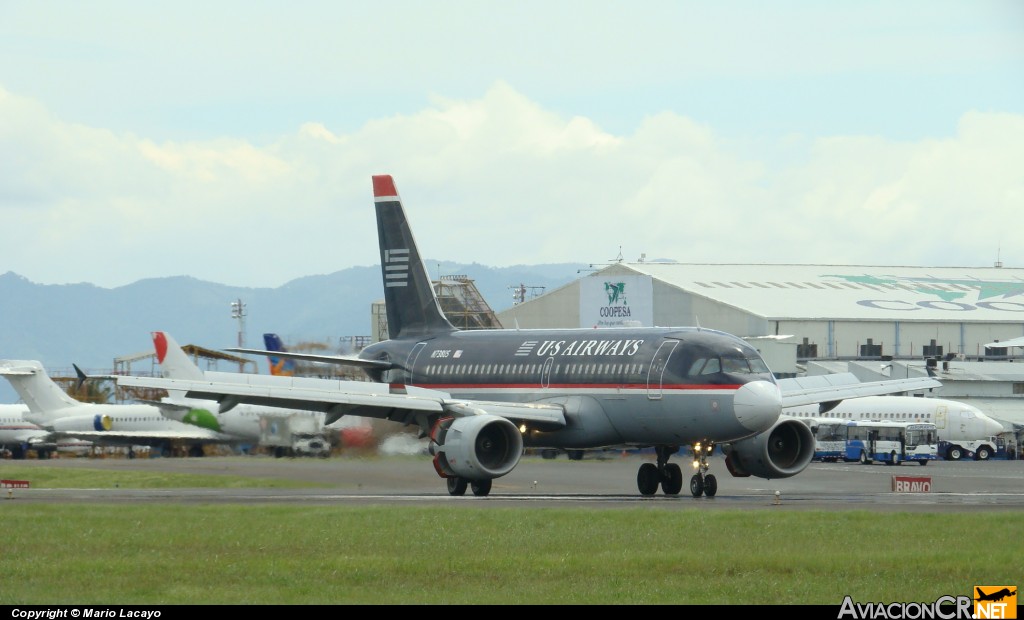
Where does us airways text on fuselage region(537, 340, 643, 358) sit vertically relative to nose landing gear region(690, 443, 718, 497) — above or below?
above

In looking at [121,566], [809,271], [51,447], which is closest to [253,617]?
[121,566]

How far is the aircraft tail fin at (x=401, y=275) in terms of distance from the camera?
1959 inches

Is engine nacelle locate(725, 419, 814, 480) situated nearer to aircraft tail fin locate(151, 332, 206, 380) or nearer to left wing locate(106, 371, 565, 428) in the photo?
left wing locate(106, 371, 565, 428)

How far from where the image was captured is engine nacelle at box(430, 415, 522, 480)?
1526 inches

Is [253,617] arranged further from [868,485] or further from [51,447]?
[51,447]

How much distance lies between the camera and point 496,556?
885 inches

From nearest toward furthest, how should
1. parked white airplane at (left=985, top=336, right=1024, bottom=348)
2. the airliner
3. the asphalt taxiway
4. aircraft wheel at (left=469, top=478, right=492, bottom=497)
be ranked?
the asphalt taxiway < aircraft wheel at (left=469, top=478, right=492, bottom=497) < the airliner < parked white airplane at (left=985, top=336, right=1024, bottom=348)

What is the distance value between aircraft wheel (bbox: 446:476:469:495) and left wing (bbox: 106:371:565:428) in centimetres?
174

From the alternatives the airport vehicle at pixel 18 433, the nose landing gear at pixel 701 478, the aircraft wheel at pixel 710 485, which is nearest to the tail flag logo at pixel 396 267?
the nose landing gear at pixel 701 478

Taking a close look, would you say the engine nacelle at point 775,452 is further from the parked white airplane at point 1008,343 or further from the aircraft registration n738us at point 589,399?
the parked white airplane at point 1008,343

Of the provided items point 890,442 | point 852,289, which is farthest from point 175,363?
point 852,289

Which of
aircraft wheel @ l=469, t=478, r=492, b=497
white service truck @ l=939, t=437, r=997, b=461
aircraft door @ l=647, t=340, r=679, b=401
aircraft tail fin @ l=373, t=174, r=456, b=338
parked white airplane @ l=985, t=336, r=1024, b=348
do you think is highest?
aircraft tail fin @ l=373, t=174, r=456, b=338

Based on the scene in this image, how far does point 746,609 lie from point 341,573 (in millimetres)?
5907

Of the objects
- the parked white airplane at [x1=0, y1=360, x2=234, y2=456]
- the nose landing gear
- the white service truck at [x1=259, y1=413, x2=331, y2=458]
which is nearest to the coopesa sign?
the parked white airplane at [x1=0, y1=360, x2=234, y2=456]
